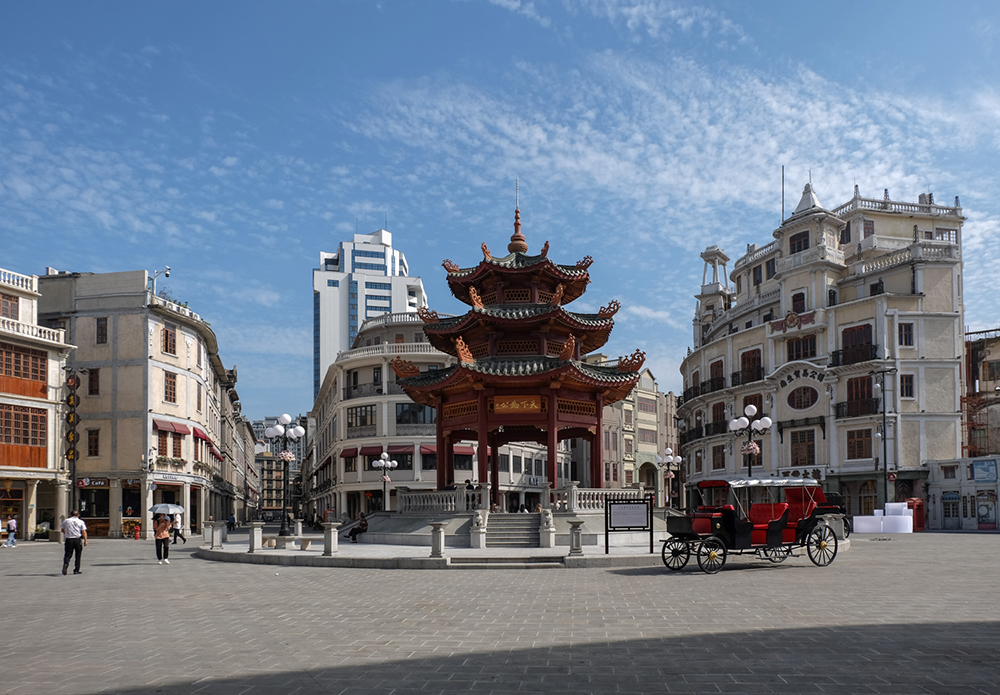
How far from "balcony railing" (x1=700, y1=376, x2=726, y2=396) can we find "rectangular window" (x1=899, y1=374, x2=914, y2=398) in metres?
14.7

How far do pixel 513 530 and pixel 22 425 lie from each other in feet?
102

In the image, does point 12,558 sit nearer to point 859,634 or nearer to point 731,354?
point 859,634

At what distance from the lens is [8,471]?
4469cm

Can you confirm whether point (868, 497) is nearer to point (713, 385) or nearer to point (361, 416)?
point (713, 385)

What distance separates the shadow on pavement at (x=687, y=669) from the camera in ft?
28.7

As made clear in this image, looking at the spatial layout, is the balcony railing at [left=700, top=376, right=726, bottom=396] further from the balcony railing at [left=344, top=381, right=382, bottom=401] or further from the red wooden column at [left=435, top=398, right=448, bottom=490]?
the red wooden column at [left=435, top=398, right=448, bottom=490]

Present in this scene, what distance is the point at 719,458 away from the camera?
67375mm

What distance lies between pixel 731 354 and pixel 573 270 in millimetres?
34500

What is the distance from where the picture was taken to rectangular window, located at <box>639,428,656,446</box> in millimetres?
100062

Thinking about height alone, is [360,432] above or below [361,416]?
below

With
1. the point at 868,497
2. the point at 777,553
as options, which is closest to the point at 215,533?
the point at 777,553

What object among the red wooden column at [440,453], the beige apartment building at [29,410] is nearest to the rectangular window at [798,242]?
the red wooden column at [440,453]

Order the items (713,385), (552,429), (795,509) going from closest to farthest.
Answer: (795,509) < (552,429) < (713,385)

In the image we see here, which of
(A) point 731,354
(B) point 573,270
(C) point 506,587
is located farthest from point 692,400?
(C) point 506,587
